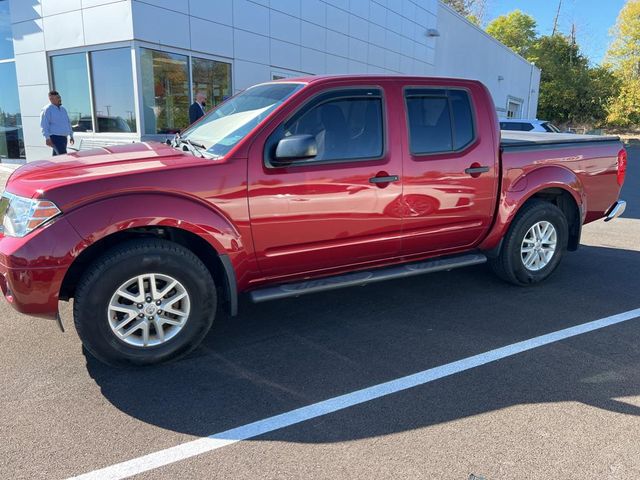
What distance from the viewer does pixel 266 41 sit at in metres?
13.1

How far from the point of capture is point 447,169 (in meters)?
4.19

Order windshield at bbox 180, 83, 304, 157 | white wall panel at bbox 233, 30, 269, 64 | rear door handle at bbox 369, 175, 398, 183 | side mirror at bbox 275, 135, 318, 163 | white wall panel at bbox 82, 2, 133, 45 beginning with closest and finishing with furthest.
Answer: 1. side mirror at bbox 275, 135, 318, 163
2. windshield at bbox 180, 83, 304, 157
3. rear door handle at bbox 369, 175, 398, 183
4. white wall panel at bbox 82, 2, 133, 45
5. white wall panel at bbox 233, 30, 269, 64

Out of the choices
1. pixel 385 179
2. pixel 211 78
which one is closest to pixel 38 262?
pixel 385 179

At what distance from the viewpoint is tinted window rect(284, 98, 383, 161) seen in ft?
12.1

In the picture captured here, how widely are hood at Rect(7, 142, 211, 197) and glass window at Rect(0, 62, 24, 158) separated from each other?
11503 mm

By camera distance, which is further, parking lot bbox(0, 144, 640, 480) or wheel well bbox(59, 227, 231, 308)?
wheel well bbox(59, 227, 231, 308)

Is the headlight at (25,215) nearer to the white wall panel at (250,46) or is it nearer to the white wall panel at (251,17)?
the white wall panel at (250,46)

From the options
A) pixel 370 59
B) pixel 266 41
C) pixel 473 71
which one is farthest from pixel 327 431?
pixel 473 71

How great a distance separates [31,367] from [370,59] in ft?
56.7

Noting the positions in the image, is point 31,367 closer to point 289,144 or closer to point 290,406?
point 290,406

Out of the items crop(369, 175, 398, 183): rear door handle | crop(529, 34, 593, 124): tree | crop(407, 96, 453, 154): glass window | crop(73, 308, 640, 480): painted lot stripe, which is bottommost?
crop(73, 308, 640, 480): painted lot stripe

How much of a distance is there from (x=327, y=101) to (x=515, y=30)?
7020cm

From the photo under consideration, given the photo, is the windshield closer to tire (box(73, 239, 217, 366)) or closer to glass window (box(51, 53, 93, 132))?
tire (box(73, 239, 217, 366))

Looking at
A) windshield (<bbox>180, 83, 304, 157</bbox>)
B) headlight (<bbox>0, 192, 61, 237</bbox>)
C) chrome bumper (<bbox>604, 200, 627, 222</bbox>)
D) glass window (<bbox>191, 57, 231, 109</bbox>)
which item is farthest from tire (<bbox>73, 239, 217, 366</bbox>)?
glass window (<bbox>191, 57, 231, 109</bbox>)
